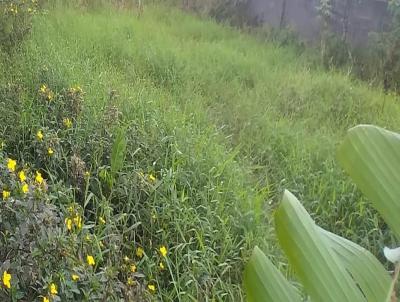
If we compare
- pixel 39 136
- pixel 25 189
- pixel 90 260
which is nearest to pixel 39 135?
pixel 39 136

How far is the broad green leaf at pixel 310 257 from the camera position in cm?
40

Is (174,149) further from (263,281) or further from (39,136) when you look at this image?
(263,281)

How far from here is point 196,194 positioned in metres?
2.52

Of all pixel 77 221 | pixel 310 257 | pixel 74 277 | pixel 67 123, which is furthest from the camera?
pixel 67 123

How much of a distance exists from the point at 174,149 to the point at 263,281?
7.50 ft

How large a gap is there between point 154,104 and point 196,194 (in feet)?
2.59

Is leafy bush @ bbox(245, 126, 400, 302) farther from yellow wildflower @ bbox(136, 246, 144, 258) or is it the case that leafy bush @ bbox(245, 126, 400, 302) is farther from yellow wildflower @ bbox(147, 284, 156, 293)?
yellow wildflower @ bbox(136, 246, 144, 258)

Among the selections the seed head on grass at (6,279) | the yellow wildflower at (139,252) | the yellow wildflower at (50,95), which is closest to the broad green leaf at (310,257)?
the seed head on grass at (6,279)

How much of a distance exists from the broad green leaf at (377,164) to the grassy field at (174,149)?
54.7 inches

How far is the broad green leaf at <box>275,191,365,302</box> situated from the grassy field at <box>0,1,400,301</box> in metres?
1.37

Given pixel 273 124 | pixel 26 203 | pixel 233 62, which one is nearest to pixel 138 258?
pixel 26 203

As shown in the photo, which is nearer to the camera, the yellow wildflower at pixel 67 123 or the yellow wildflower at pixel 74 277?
the yellow wildflower at pixel 74 277

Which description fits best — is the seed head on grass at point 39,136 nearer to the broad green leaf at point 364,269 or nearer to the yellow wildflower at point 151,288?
the yellow wildflower at point 151,288

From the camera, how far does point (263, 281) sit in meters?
0.42
